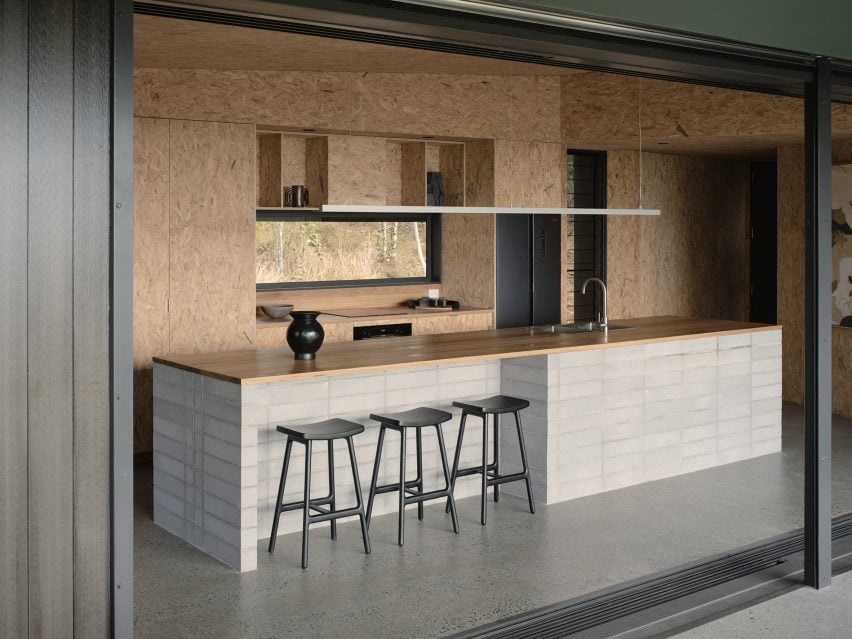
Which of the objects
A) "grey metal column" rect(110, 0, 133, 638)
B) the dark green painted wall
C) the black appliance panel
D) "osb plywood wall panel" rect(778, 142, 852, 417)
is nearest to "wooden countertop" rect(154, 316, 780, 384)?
the black appliance panel

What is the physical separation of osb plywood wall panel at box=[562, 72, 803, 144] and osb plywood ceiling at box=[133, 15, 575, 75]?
26.3 inches

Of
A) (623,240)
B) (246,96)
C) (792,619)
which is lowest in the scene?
(792,619)

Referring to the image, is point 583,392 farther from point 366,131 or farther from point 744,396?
point 366,131

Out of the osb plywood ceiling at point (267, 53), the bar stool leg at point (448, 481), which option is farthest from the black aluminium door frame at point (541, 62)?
the osb plywood ceiling at point (267, 53)

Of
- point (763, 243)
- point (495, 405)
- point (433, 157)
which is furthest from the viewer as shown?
point (763, 243)

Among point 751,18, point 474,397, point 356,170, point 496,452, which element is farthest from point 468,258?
point 751,18

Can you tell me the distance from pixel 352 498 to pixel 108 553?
2932mm

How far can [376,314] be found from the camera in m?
7.75

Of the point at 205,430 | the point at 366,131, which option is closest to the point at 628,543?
the point at 205,430

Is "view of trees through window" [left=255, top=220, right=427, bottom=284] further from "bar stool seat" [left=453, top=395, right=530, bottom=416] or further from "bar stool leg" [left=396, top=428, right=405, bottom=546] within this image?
"bar stool leg" [left=396, top=428, right=405, bottom=546]

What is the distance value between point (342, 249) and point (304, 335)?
3.13 metres

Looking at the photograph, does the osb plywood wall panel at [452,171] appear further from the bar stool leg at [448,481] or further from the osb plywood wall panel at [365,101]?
the bar stool leg at [448,481]

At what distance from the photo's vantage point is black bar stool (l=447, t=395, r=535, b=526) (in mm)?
5277

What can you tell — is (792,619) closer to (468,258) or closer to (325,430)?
(325,430)
